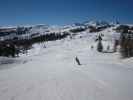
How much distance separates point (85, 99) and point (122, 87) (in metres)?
3.60

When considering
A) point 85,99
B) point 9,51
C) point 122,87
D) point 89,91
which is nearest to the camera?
point 85,99

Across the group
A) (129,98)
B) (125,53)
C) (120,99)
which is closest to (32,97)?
(120,99)

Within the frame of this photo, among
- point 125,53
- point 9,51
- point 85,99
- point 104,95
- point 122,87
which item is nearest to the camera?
point 85,99

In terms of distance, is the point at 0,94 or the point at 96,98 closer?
the point at 96,98

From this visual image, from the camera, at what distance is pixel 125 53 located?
129 feet

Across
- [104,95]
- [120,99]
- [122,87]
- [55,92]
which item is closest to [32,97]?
[55,92]

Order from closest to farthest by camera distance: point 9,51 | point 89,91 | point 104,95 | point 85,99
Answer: point 85,99, point 104,95, point 89,91, point 9,51

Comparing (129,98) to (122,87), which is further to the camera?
(122,87)

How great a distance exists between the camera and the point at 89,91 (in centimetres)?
925

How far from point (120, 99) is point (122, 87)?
2.40m

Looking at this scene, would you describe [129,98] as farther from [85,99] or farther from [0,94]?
[0,94]

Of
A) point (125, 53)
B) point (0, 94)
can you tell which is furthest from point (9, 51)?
point (0, 94)

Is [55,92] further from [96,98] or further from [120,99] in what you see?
[120,99]

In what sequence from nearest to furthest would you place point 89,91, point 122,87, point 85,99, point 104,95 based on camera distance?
point 85,99 < point 104,95 < point 89,91 < point 122,87
